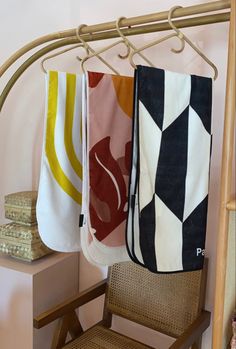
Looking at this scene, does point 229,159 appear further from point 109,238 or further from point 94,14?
point 94,14

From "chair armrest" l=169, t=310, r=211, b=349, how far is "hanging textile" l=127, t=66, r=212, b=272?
41 cm

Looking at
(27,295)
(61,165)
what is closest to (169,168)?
(61,165)

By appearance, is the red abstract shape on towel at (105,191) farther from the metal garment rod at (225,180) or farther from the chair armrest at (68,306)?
the chair armrest at (68,306)

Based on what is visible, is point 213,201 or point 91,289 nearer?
point 213,201

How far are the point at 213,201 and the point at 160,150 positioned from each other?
0.59 meters

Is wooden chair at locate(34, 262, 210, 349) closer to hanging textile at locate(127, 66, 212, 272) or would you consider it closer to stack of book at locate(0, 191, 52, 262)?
stack of book at locate(0, 191, 52, 262)

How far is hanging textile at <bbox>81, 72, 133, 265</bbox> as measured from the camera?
1.15m

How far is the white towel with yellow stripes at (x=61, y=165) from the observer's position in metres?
1.19

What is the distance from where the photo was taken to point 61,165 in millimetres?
1240

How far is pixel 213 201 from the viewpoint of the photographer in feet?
4.95

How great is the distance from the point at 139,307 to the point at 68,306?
32cm

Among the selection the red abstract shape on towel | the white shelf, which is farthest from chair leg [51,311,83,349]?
the red abstract shape on towel

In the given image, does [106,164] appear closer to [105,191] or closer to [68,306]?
[105,191]

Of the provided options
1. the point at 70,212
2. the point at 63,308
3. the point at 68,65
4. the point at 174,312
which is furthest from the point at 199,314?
the point at 68,65
